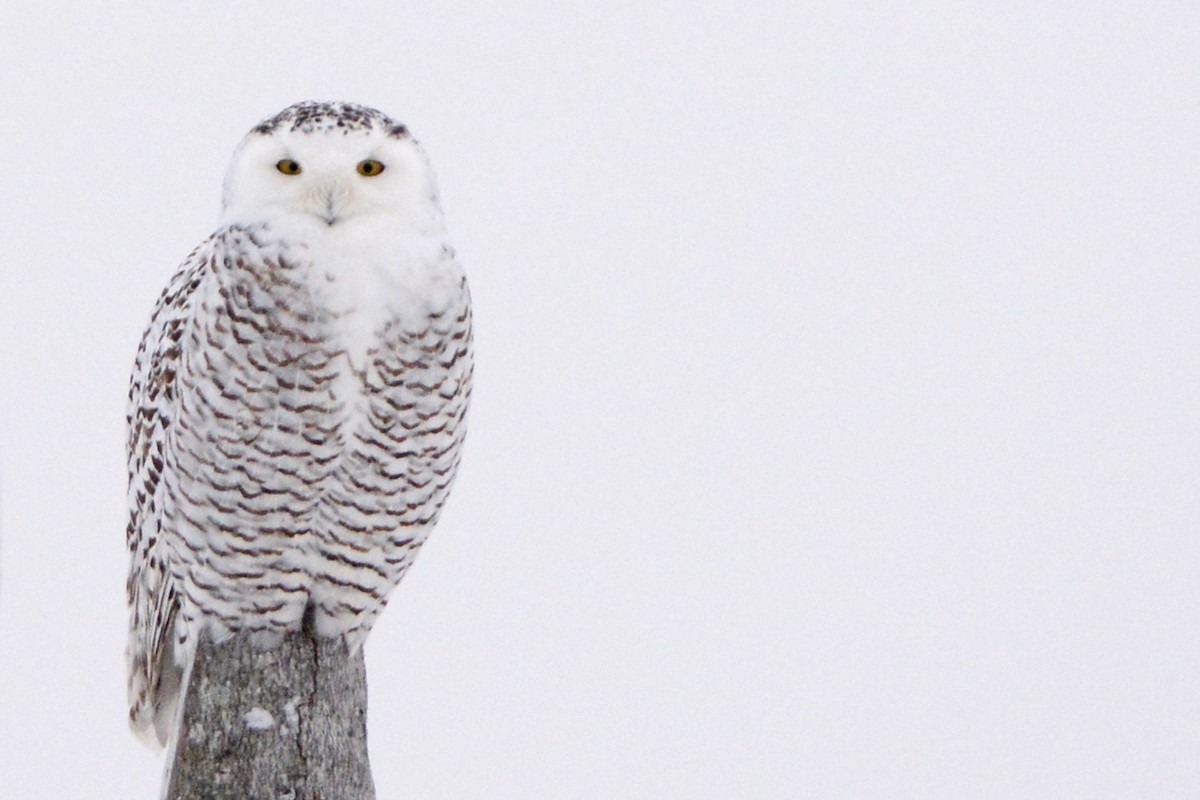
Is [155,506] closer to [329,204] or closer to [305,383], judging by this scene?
[305,383]

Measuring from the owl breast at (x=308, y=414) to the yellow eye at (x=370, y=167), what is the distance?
10cm

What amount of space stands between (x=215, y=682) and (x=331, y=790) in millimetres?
254

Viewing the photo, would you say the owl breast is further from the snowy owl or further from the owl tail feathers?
the owl tail feathers

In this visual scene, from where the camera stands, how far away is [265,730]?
2775 millimetres

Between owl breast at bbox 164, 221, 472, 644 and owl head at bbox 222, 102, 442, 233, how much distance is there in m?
0.04

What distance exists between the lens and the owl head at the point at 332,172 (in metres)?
2.39

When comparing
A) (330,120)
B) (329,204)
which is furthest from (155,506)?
(330,120)

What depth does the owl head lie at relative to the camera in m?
2.39

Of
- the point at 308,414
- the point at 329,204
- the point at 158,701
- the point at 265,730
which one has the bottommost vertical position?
the point at 265,730

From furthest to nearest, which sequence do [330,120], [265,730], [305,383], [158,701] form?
1. [158,701]
2. [265,730]
3. [305,383]
4. [330,120]

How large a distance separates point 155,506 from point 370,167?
73cm

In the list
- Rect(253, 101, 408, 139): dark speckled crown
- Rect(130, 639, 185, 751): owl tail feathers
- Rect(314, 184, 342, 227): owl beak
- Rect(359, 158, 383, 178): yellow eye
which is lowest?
Rect(130, 639, 185, 751): owl tail feathers

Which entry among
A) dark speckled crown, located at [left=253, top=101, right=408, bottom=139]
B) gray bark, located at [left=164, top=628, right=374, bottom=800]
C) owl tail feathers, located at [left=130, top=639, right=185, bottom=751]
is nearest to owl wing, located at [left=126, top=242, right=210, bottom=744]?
owl tail feathers, located at [left=130, top=639, right=185, bottom=751]

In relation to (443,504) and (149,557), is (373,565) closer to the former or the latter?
(443,504)
